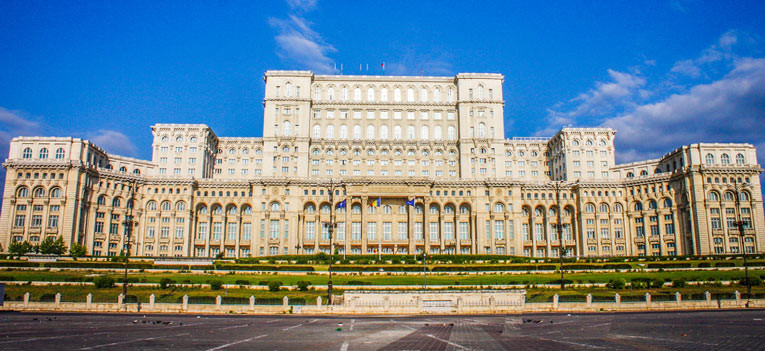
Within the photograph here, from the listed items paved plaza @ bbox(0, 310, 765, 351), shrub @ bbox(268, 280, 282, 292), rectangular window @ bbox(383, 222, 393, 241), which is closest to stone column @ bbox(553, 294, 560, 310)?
paved plaza @ bbox(0, 310, 765, 351)

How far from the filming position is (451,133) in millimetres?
114312

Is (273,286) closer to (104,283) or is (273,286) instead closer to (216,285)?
(216,285)

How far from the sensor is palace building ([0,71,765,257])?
310 ft

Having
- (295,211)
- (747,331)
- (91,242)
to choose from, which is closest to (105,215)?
(91,242)

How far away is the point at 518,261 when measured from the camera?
252 ft

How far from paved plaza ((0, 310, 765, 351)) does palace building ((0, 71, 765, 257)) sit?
170 feet

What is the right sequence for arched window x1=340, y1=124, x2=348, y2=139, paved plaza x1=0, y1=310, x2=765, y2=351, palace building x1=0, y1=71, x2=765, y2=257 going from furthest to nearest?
arched window x1=340, y1=124, x2=348, y2=139 → palace building x1=0, y1=71, x2=765, y2=257 → paved plaza x1=0, y1=310, x2=765, y2=351

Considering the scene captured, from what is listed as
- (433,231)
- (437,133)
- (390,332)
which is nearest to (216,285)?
(390,332)

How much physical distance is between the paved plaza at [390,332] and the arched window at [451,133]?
77951mm

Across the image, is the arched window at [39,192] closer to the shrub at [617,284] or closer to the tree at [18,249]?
the tree at [18,249]

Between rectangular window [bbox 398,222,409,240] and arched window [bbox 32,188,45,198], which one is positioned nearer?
arched window [bbox 32,188,45,198]

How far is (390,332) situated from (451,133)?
292 feet

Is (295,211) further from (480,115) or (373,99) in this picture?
(480,115)

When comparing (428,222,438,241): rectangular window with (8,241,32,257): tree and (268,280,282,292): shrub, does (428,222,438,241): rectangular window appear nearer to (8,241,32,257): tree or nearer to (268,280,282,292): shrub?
(268,280,282,292): shrub
